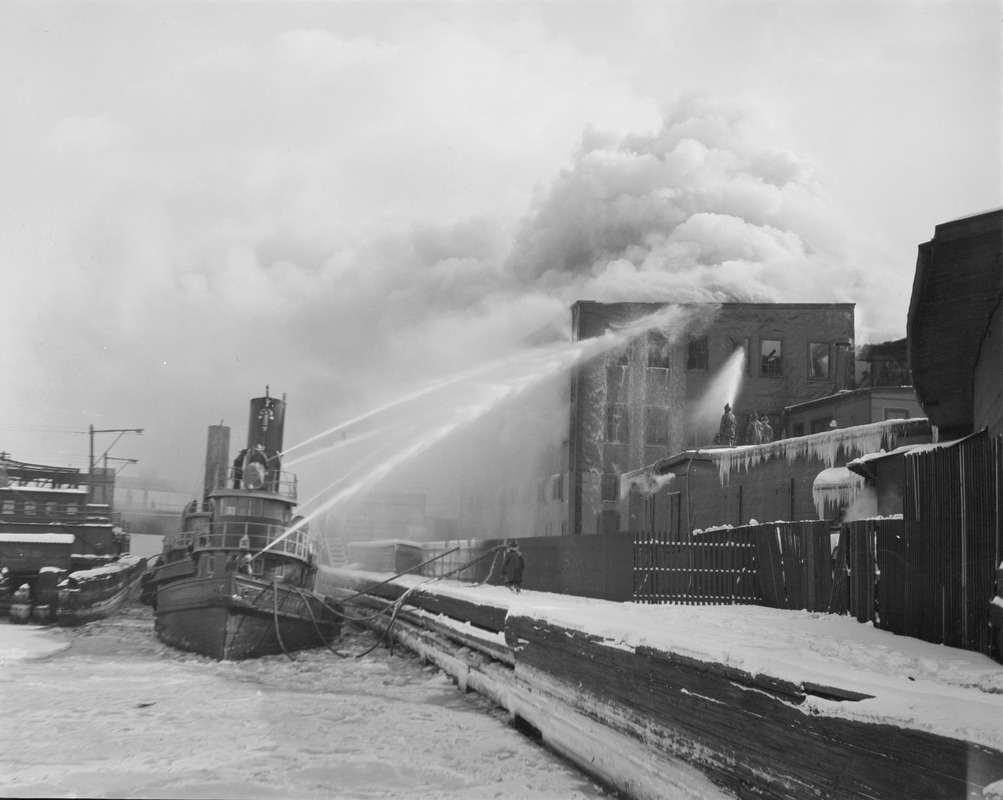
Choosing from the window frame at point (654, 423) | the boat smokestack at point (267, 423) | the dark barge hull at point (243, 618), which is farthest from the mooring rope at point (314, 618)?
the window frame at point (654, 423)

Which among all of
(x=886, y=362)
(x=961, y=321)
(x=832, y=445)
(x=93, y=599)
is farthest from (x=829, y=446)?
(x=93, y=599)

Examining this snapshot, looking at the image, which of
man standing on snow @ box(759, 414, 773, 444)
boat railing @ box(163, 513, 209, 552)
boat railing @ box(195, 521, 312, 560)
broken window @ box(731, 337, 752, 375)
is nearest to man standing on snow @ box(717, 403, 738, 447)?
man standing on snow @ box(759, 414, 773, 444)

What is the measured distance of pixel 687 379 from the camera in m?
44.8

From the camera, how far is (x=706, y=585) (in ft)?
61.2

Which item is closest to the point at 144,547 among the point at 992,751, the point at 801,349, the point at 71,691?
the point at 801,349

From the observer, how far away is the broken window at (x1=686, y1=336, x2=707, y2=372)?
147 ft

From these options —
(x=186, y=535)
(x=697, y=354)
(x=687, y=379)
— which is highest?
(x=697, y=354)

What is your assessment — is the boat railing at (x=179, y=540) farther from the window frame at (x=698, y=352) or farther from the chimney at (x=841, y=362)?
the chimney at (x=841, y=362)

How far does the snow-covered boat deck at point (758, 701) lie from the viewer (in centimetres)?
546

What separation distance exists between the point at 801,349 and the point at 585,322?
35.2ft

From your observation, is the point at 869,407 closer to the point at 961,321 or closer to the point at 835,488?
the point at 835,488

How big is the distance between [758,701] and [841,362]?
39.8 meters

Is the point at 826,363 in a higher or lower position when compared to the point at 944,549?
higher

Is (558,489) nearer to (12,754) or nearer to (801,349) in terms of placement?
(801,349)
